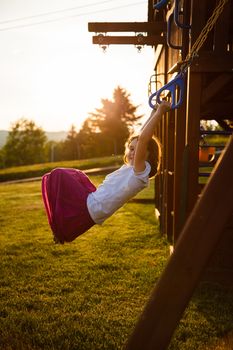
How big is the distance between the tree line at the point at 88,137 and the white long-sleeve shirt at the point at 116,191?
164 ft

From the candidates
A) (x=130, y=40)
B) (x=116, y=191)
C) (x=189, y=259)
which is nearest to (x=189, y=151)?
(x=116, y=191)

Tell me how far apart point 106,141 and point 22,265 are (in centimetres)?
4881

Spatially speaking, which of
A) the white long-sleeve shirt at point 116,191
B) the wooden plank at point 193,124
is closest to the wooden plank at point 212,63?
the wooden plank at point 193,124

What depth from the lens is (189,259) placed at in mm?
1708

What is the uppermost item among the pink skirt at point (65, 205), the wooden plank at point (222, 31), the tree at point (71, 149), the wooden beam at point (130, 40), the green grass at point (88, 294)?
the wooden beam at point (130, 40)

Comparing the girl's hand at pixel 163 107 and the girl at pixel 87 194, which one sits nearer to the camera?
the girl's hand at pixel 163 107

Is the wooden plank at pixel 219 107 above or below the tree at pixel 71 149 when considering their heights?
above

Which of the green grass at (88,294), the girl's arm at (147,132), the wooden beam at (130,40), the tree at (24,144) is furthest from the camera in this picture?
the tree at (24,144)

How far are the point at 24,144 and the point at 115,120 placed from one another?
15.4 m

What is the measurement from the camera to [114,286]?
5004mm

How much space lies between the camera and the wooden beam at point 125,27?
674 cm

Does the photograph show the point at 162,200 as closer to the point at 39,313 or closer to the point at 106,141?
the point at 39,313

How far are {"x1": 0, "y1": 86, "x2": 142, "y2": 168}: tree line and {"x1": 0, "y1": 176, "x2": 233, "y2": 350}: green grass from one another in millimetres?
46411

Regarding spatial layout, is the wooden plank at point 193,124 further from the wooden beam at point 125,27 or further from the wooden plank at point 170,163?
the wooden beam at point 125,27
